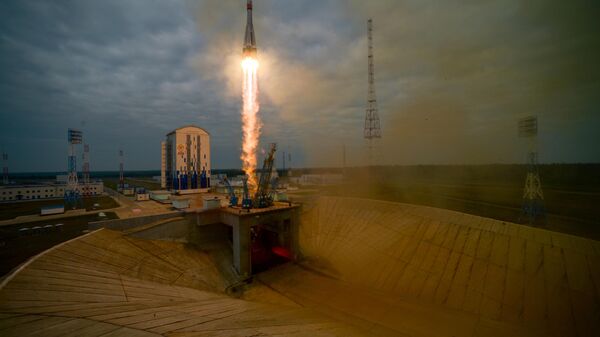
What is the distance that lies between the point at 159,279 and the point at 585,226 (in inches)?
1675

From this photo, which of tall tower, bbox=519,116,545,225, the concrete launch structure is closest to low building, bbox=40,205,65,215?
the concrete launch structure

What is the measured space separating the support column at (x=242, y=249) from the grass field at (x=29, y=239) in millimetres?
14687

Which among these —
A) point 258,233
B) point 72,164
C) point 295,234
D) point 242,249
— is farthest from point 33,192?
point 295,234

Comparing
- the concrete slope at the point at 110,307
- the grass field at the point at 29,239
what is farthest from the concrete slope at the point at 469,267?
the grass field at the point at 29,239

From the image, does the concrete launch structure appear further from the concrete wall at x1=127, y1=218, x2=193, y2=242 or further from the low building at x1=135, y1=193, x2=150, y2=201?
the low building at x1=135, y1=193, x2=150, y2=201

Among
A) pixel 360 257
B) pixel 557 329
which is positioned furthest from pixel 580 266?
pixel 360 257

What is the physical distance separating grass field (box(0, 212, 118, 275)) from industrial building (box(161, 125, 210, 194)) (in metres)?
18.3

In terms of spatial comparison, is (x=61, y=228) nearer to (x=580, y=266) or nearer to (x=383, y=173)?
(x=580, y=266)

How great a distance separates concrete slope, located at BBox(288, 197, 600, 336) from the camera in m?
15.9

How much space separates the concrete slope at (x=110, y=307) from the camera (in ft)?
24.9

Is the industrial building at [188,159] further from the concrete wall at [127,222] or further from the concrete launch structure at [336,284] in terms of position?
the concrete launch structure at [336,284]

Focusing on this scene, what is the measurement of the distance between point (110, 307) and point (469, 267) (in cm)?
2474

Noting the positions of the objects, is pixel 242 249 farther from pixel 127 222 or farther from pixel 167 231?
pixel 127 222

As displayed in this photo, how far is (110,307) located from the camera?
10172 millimetres
